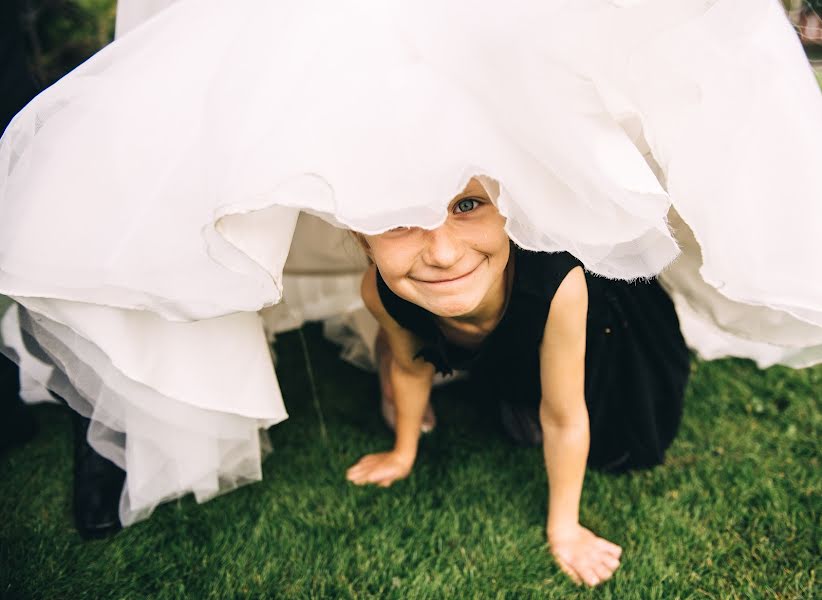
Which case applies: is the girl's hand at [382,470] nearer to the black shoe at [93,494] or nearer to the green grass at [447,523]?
the green grass at [447,523]

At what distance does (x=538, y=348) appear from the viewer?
1.71 m

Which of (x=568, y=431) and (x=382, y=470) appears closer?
(x=568, y=431)

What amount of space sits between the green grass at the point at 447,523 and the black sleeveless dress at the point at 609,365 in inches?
3.5

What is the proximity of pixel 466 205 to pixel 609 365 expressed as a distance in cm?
82

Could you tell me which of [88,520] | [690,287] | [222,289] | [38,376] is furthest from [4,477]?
[690,287]

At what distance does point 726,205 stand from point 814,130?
216 millimetres

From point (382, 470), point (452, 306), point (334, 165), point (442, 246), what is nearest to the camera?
point (334, 165)

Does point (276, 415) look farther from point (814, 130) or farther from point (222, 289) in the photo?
point (814, 130)

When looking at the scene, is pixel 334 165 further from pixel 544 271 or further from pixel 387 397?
pixel 387 397

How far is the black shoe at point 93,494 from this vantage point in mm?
1815

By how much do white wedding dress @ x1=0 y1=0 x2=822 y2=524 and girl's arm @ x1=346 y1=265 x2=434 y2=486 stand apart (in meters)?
0.39

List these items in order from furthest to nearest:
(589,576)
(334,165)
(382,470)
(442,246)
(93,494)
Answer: (382,470) < (93,494) < (589,576) < (442,246) < (334,165)

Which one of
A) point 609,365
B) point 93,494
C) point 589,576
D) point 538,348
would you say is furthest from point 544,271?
point 93,494

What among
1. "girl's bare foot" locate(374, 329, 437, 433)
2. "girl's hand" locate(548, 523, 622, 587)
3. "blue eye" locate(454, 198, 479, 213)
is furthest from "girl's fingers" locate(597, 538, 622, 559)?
"blue eye" locate(454, 198, 479, 213)
